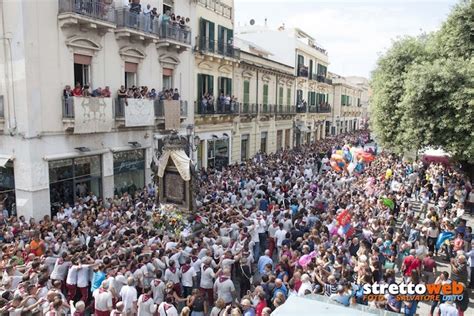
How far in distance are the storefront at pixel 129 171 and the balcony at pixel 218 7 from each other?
10.2 m

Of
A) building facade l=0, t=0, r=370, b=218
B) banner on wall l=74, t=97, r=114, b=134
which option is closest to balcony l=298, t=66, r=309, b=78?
building facade l=0, t=0, r=370, b=218

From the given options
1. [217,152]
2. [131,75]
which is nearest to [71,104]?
[131,75]

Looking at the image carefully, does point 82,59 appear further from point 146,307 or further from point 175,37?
point 146,307

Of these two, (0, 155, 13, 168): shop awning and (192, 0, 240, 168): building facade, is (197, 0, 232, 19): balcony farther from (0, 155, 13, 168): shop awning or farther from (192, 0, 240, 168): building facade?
(0, 155, 13, 168): shop awning

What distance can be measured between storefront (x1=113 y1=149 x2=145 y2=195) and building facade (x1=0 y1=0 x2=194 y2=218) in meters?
0.05

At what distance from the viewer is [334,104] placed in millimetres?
56031

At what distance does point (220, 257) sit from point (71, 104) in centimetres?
882

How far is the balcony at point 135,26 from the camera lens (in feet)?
56.1

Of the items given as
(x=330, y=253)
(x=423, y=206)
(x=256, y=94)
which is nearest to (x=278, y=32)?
(x=256, y=94)

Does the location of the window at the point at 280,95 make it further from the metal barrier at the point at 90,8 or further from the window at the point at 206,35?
the metal barrier at the point at 90,8

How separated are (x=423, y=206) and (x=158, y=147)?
39.9 ft

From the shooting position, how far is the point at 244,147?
101ft

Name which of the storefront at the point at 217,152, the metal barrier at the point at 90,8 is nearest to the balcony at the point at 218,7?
the storefront at the point at 217,152

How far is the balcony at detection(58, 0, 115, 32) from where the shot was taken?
1466 centimetres
